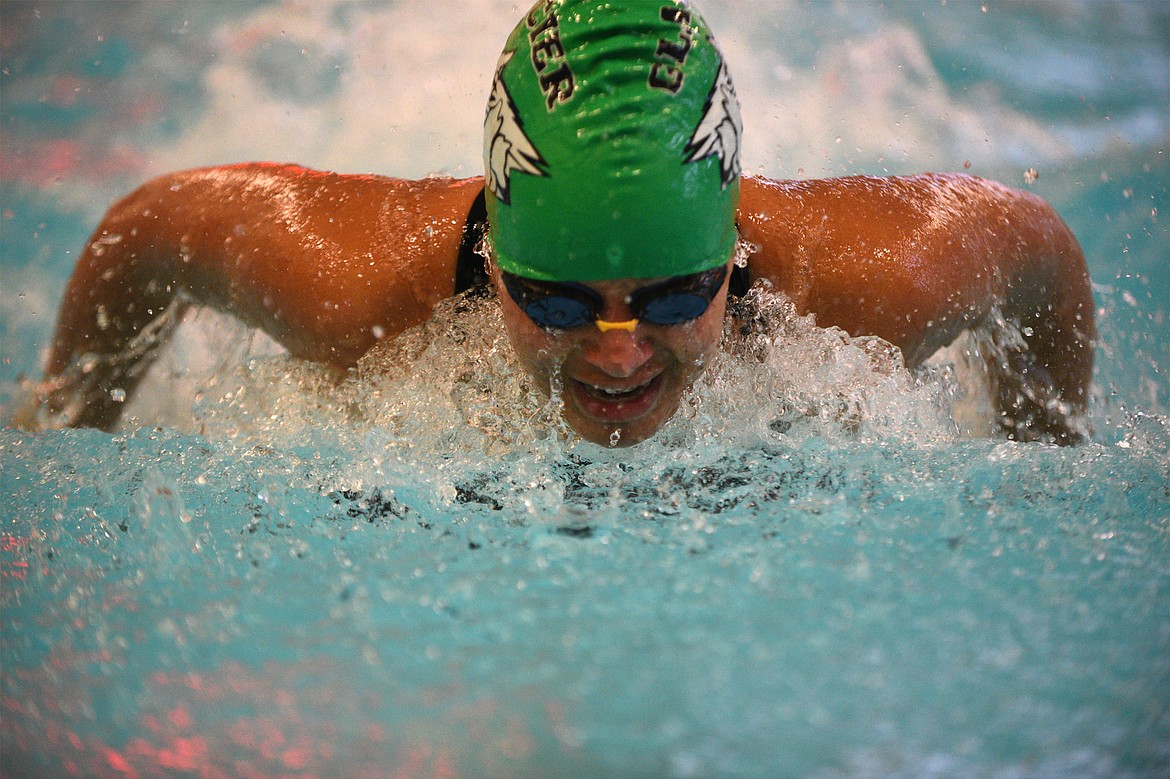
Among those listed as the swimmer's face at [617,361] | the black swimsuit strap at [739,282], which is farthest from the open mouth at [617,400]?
the black swimsuit strap at [739,282]

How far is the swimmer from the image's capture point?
1261 millimetres

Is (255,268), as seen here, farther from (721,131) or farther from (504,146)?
(721,131)

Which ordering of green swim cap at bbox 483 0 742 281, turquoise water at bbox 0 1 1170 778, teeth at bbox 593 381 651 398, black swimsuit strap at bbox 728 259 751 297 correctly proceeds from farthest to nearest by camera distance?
1. black swimsuit strap at bbox 728 259 751 297
2. teeth at bbox 593 381 651 398
3. green swim cap at bbox 483 0 742 281
4. turquoise water at bbox 0 1 1170 778

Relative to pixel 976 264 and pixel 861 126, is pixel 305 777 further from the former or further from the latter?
pixel 861 126

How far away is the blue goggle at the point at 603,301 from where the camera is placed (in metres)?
1.30

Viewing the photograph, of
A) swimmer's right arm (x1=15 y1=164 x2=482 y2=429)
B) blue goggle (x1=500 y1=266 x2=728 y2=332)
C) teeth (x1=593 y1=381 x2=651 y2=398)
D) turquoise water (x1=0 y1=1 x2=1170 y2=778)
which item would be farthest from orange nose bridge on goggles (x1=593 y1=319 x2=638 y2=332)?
swimmer's right arm (x1=15 y1=164 x2=482 y2=429)

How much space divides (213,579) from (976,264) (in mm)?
1273

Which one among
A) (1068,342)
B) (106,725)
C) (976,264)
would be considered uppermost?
(976,264)

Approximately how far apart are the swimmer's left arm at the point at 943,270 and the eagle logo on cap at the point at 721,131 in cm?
21

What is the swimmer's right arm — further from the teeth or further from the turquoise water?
the teeth

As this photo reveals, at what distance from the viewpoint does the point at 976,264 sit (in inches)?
65.2

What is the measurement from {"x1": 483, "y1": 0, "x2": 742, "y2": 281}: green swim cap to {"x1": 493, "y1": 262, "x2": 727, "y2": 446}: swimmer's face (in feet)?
0.21

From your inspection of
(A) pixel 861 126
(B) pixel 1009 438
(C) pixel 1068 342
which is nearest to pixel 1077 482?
(B) pixel 1009 438

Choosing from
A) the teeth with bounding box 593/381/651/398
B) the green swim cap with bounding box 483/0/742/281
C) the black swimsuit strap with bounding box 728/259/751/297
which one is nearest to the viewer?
the green swim cap with bounding box 483/0/742/281
